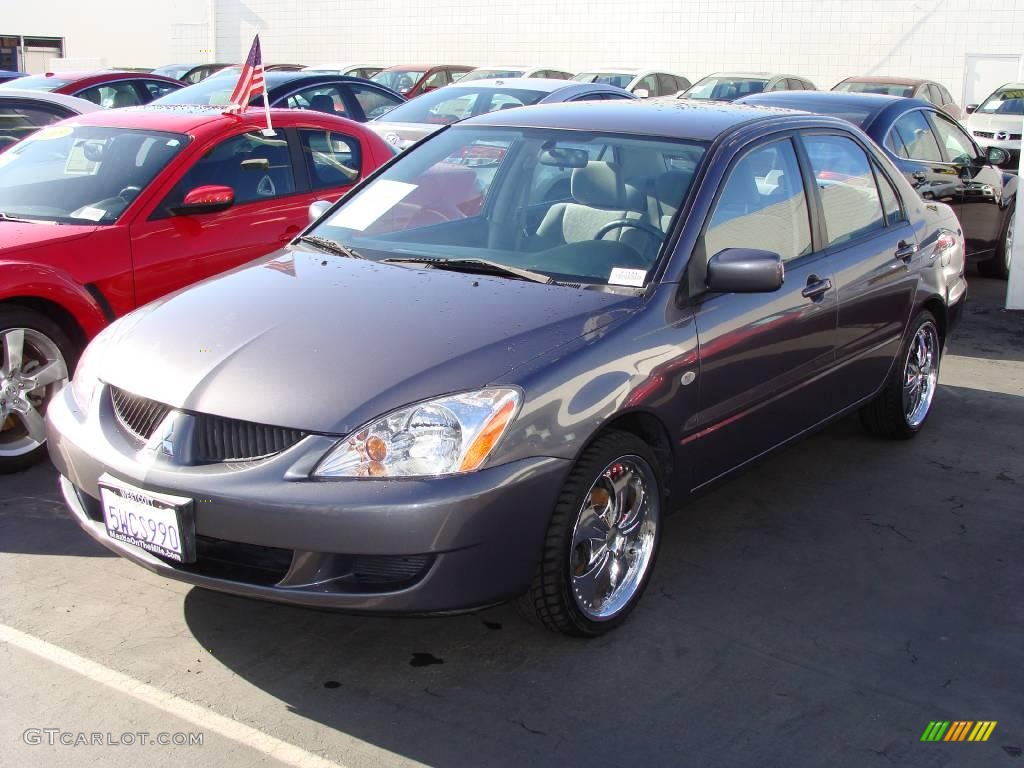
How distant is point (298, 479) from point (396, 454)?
0.28 meters

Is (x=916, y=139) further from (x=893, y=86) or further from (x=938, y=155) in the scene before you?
(x=893, y=86)

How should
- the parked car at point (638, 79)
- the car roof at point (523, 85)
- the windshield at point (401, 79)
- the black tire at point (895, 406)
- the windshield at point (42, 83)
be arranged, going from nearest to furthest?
the black tire at point (895, 406) < the windshield at point (42, 83) < the car roof at point (523, 85) < the windshield at point (401, 79) < the parked car at point (638, 79)

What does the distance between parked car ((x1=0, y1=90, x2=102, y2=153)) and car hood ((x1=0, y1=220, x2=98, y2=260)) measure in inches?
132

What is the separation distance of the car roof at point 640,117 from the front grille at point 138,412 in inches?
82.5

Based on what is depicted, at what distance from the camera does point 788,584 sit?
4.45 metres

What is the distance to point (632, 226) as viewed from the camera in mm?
4449

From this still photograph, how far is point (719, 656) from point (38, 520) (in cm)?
278

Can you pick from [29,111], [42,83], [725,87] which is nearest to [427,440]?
[29,111]

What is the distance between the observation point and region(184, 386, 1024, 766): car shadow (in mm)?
3400

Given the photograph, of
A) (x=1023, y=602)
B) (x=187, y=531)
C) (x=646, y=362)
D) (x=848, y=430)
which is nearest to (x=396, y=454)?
(x=187, y=531)

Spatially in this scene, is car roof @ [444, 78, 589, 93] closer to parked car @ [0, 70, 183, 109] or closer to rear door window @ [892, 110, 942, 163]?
parked car @ [0, 70, 183, 109]

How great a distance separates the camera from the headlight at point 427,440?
337 centimetres

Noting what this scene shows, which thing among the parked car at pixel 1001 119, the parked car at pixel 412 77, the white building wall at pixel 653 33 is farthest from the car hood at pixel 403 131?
the white building wall at pixel 653 33

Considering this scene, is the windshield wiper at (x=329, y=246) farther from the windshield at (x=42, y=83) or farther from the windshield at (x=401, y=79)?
the windshield at (x=401, y=79)
